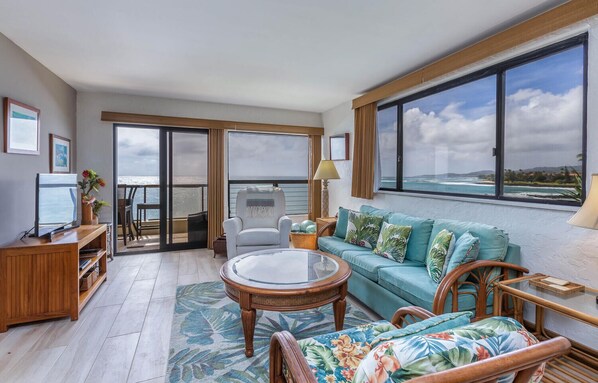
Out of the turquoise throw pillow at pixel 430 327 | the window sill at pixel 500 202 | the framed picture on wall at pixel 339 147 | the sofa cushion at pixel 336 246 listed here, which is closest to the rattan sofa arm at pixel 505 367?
the turquoise throw pillow at pixel 430 327

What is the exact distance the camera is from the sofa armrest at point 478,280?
1.92 meters

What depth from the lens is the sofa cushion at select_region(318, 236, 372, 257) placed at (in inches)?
124

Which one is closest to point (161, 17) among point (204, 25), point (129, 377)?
point (204, 25)

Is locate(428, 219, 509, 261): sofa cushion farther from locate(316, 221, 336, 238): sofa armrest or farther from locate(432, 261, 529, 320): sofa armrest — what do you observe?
locate(316, 221, 336, 238): sofa armrest

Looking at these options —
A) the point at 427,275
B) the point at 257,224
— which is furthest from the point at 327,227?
the point at 427,275

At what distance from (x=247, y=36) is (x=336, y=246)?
89.0 inches

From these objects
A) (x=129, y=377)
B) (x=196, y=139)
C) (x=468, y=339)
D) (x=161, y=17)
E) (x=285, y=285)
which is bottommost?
(x=129, y=377)

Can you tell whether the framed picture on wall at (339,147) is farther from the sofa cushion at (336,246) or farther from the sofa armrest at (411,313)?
the sofa armrest at (411,313)

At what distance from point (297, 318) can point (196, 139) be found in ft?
11.7

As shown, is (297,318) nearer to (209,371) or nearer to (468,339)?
(209,371)

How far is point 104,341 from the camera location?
218cm

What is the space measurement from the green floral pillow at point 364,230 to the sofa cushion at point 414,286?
2.20 feet

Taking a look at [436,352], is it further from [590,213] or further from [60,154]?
[60,154]

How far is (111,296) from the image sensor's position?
9.81ft
